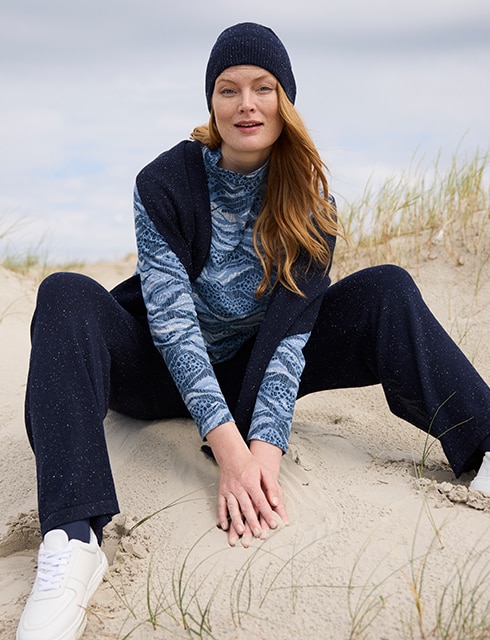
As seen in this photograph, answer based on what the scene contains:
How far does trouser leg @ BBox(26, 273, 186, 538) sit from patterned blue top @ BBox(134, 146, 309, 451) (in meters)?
0.17

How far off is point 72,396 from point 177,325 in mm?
461

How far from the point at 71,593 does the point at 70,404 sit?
487 mm

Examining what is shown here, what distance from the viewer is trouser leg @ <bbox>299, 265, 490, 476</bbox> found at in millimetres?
2688

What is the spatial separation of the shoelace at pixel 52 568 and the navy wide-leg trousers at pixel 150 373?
8cm

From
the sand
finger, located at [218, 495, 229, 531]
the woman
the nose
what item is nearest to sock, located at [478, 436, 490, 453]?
the woman

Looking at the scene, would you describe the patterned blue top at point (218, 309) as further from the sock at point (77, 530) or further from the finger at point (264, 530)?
the sock at point (77, 530)

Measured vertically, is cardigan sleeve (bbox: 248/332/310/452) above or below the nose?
below

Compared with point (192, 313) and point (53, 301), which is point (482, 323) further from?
point (53, 301)

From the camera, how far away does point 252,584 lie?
7.31 feet

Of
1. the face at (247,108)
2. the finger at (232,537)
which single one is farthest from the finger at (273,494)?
the face at (247,108)

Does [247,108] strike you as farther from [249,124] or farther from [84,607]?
[84,607]

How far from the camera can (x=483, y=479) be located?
262 centimetres

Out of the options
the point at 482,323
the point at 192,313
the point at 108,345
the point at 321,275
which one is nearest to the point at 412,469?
the point at 321,275

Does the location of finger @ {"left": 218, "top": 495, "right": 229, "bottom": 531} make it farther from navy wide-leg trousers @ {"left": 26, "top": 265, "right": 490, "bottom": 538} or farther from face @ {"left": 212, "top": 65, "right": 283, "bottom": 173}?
face @ {"left": 212, "top": 65, "right": 283, "bottom": 173}
